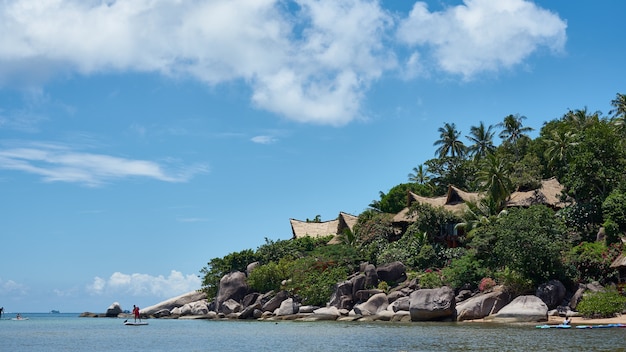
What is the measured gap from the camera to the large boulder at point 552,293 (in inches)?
1368

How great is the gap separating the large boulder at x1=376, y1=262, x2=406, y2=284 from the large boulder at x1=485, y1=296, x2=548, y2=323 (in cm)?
1218

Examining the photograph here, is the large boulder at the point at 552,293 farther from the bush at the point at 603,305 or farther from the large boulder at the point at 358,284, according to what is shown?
the large boulder at the point at 358,284

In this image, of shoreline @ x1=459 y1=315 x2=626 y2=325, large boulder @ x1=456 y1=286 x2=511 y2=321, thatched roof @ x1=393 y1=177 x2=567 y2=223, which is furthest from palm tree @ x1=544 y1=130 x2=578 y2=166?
shoreline @ x1=459 y1=315 x2=626 y2=325

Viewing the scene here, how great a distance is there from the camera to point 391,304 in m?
41.4

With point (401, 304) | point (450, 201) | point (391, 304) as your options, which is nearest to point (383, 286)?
point (391, 304)

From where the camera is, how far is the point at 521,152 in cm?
6781

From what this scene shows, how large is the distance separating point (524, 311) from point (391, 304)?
10.2m

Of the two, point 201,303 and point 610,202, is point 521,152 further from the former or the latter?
point 201,303

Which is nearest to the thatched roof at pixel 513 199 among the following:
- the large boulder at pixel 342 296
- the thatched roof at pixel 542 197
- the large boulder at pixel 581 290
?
the thatched roof at pixel 542 197

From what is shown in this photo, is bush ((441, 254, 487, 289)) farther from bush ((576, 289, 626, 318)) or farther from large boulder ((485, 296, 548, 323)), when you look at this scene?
bush ((576, 289, 626, 318))

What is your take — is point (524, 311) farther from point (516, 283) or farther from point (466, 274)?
point (466, 274)

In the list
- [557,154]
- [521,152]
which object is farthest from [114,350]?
[521,152]

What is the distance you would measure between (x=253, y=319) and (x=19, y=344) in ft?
70.3

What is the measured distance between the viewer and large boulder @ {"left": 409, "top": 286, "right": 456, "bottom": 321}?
35700 millimetres
